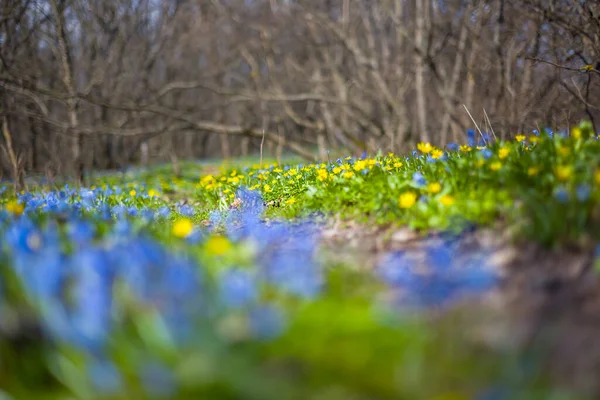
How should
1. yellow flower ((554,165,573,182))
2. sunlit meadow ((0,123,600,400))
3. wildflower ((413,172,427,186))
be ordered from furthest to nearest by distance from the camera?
1. wildflower ((413,172,427,186))
2. yellow flower ((554,165,573,182))
3. sunlit meadow ((0,123,600,400))

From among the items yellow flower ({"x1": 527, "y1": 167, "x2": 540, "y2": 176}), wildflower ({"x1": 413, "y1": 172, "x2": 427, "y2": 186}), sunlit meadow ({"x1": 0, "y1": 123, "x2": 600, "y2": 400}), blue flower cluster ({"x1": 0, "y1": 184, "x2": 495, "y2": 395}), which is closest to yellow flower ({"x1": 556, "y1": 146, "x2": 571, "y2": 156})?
yellow flower ({"x1": 527, "y1": 167, "x2": 540, "y2": 176})

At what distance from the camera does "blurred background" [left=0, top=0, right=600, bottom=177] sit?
297 inches

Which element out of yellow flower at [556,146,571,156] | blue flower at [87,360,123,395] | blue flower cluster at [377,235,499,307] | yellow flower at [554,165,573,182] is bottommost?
blue flower at [87,360,123,395]

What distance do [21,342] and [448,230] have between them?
2090mm

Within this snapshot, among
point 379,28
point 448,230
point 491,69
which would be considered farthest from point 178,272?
point 379,28

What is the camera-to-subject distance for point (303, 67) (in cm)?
1477

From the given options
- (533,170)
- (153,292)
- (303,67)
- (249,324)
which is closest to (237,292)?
(249,324)

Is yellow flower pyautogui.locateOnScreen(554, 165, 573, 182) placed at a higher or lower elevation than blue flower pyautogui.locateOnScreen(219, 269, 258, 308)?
higher

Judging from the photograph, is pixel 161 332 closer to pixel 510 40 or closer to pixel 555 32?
pixel 555 32

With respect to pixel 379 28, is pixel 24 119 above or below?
below

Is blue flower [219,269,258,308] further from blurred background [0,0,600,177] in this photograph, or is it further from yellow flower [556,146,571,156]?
blurred background [0,0,600,177]

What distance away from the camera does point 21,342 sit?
1478mm

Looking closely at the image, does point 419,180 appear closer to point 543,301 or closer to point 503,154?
point 503,154

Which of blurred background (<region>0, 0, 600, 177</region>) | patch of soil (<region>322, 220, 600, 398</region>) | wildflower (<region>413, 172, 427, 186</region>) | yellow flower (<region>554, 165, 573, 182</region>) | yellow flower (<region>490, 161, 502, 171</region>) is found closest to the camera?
patch of soil (<region>322, 220, 600, 398</region>)
